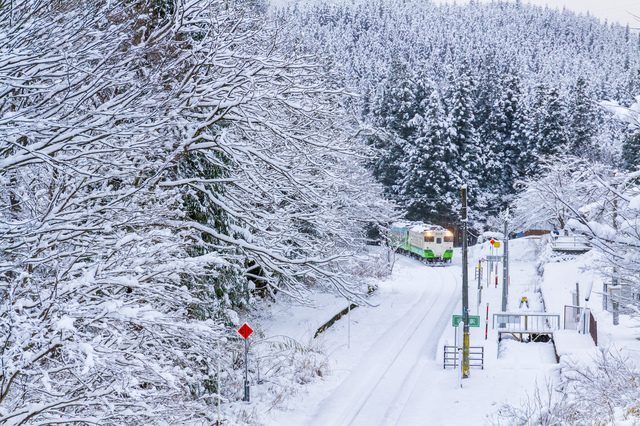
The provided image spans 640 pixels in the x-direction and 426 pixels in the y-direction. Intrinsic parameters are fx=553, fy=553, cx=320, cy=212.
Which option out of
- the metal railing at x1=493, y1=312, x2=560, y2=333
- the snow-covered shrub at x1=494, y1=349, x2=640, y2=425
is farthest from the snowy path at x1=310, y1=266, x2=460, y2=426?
the snow-covered shrub at x1=494, y1=349, x2=640, y2=425

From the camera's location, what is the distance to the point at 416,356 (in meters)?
21.1

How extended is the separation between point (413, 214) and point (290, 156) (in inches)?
1728

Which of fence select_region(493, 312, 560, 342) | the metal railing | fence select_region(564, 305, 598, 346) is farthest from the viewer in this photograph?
the metal railing

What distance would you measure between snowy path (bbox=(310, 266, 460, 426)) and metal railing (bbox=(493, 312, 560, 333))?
2.59 m

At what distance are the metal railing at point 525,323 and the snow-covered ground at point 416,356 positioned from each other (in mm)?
762

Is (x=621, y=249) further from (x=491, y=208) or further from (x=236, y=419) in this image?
(x=491, y=208)

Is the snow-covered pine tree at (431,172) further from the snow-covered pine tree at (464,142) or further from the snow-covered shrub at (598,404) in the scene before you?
the snow-covered shrub at (598,404)

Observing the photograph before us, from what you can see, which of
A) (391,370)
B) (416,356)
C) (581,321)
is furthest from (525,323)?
(391,370)

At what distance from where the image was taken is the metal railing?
24.5m

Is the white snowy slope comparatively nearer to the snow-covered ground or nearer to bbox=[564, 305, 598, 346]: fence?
the snow-covered ground

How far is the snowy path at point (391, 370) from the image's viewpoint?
48.5ft

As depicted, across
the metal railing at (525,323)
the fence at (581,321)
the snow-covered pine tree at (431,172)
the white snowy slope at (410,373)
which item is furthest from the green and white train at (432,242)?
the fence at (581,321)

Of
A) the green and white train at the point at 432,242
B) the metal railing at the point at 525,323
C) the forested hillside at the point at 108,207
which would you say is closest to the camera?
the forested hillside at the point at 108,207

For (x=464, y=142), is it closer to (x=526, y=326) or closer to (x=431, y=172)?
(x=431, y=172)
